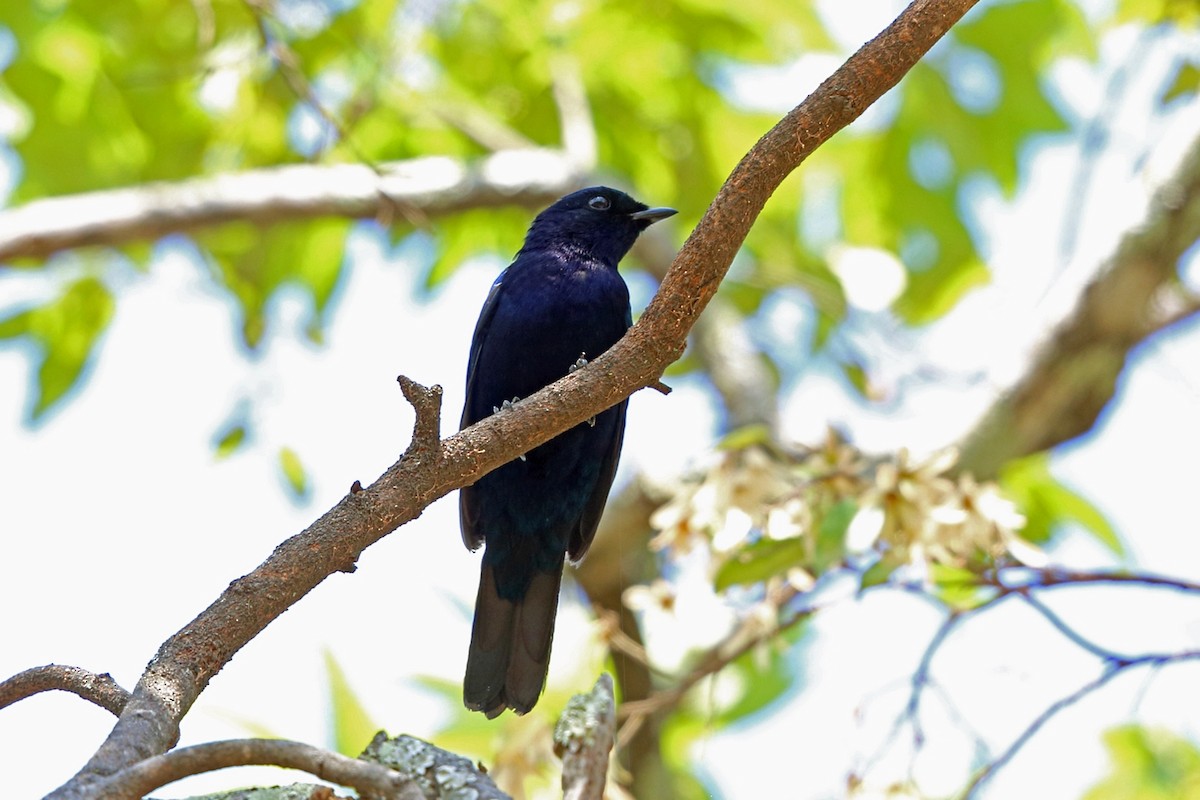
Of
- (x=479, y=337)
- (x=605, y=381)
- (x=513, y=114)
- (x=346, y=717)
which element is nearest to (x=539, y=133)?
(x=513, y=114)

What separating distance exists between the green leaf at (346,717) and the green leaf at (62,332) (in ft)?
7.98

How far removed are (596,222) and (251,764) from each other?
12.2 ft

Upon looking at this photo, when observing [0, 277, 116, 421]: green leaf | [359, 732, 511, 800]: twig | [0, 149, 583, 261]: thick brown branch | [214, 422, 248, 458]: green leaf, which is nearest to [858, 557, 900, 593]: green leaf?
[359, 732, 511, 800]: twig

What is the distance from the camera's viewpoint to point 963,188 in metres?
6.56

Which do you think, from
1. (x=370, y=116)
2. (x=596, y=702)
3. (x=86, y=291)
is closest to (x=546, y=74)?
(x=370, y=116)

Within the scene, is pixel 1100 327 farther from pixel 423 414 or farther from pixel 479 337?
pixel 423 414

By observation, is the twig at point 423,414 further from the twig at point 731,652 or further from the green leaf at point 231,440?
the green leaf at point 231,440

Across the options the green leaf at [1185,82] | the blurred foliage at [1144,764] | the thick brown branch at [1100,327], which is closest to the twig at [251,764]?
the thick brown branch at [1100,327]

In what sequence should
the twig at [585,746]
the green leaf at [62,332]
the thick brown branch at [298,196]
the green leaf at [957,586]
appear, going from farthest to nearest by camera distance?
the green leaf at [62,332], the thick brown branch at [298,196], the green leaf at [957,586], the twig at [585,746]

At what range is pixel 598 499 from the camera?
5.04m

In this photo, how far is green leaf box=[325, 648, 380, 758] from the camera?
498cm

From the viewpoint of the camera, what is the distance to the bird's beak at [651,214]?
18.0 feet

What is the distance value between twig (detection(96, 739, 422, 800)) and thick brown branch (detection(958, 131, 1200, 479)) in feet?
12.9

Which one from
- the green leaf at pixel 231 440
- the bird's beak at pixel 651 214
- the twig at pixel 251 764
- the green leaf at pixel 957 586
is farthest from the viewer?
the green leaf at pixel 231 440
